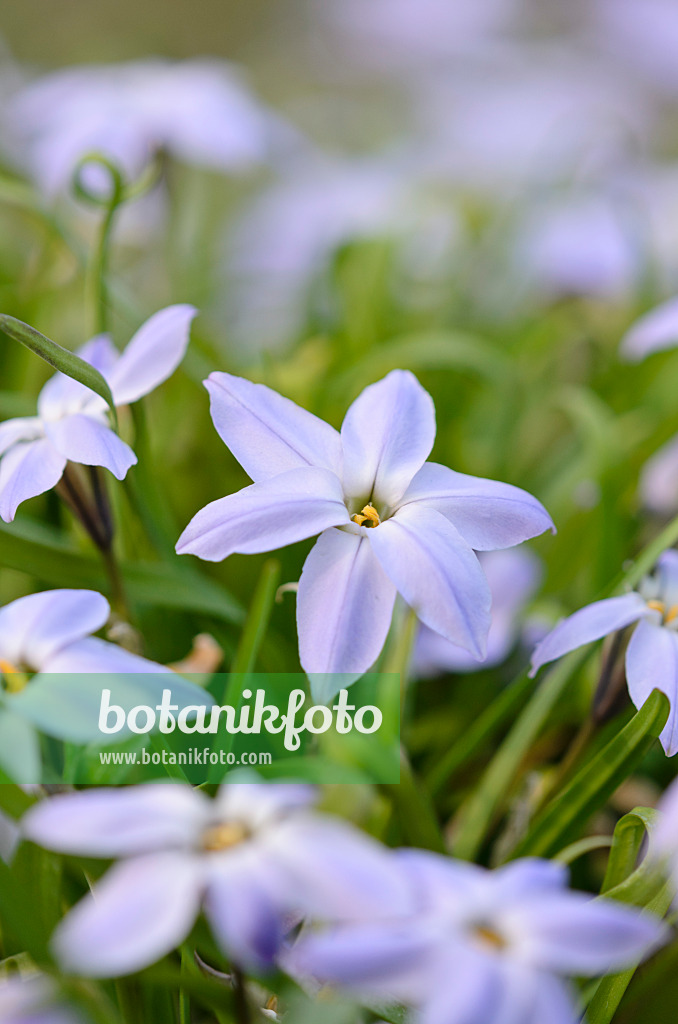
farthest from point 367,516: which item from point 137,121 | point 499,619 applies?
point 137,121

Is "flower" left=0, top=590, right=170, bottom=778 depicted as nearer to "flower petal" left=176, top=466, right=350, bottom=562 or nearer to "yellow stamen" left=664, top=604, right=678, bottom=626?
"flower petal" left=176, top=466, right=350, bottom=562

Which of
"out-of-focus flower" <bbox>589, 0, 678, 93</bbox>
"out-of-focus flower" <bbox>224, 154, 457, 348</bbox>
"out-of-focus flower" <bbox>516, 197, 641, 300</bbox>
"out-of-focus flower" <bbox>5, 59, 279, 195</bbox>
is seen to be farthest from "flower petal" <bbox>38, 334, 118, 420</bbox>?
"out-of-focus flower" <bbox>589, 0, 678, 93</bbox>

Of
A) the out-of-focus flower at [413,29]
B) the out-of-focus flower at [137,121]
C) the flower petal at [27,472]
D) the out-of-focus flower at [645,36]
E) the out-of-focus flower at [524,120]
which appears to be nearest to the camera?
the flower petal at [27,472]

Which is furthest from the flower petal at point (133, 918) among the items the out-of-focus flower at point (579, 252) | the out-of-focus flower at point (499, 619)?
the out-of-focus flower at point (579, 252)

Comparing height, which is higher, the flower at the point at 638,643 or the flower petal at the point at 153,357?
the flower petal at the point at 153,357

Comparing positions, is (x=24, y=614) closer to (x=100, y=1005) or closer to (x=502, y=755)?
(x=100, y=1005)

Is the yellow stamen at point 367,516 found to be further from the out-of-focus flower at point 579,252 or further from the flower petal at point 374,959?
the out-of-focus flower at point 579,252
